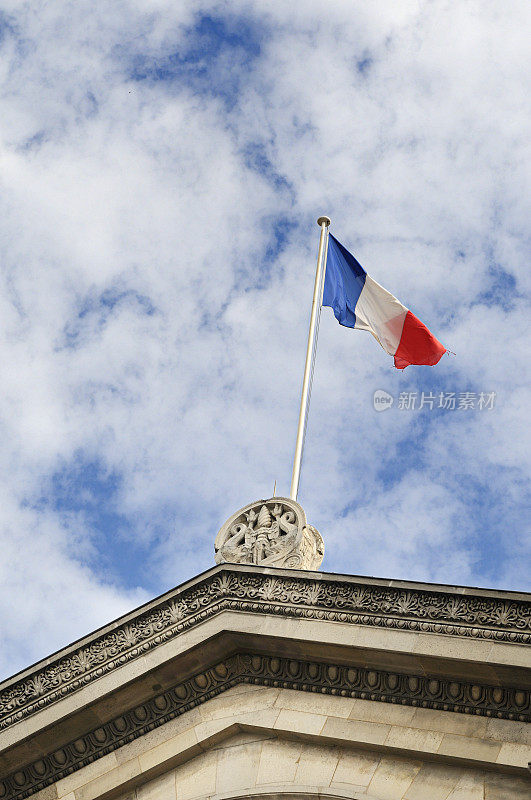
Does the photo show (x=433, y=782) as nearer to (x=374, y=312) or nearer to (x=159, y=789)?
(x=159, y=789)

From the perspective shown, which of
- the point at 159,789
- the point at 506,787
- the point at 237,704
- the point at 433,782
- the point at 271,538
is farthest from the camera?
the point at 271,538

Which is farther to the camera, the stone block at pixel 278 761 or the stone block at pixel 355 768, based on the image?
the stone block at pixel 278 761

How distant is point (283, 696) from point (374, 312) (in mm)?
10744

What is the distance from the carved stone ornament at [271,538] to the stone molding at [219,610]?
0.68 metres

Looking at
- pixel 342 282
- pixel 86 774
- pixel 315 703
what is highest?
pixel 342 282

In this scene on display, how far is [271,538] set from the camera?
17625mm

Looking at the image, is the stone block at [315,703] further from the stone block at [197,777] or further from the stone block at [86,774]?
the stone block at [86,774]

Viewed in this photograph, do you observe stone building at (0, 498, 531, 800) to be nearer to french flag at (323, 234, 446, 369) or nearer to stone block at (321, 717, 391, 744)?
stone block at (321, 717, 391, 744)

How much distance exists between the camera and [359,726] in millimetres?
15172

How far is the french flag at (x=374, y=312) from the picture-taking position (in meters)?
24.1

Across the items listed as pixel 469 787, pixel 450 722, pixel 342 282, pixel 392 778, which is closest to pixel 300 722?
pixel 392 778

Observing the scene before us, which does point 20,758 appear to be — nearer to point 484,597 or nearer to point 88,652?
point 88,652

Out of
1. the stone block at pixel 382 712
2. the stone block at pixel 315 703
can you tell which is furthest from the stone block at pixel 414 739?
the stone block at pixel 315 703

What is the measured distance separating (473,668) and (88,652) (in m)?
5.21
